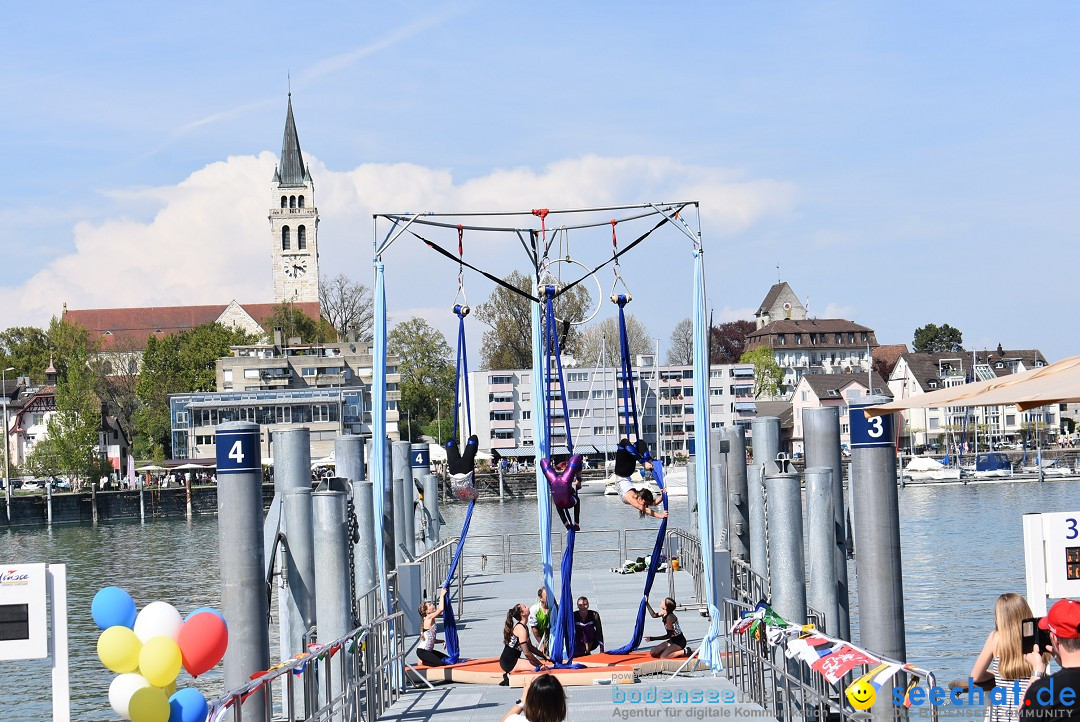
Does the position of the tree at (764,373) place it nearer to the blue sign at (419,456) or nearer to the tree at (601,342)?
the tree at (601,342)

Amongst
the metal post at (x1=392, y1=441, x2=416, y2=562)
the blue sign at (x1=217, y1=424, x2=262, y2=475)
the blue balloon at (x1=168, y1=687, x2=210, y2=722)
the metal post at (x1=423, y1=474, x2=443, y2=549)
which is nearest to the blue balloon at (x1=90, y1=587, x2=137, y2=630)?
the blue balloon at (x1=168, y1=687, x2=210, y2=722)

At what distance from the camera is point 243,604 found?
11.8 metres

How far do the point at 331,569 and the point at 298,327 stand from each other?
403 feet

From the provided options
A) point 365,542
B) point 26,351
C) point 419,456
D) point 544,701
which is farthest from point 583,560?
point 26,351

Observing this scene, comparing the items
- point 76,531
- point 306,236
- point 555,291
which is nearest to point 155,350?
point 76,531

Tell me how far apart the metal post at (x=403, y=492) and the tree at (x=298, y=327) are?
103m

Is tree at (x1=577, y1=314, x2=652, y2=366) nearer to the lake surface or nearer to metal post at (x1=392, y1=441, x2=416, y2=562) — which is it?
the lake surface

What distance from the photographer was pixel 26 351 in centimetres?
13612

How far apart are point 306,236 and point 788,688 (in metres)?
172

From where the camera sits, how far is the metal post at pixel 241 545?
11.7 metres

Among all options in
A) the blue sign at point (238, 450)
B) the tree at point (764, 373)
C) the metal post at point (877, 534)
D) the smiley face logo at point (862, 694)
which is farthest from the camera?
the tree at point (764, 373)

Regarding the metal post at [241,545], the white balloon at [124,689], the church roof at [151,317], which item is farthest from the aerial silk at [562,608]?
the church roof at [151,317]

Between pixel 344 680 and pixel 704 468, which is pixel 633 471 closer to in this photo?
pixel 704 468

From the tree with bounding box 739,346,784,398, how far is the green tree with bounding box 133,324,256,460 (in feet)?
169
